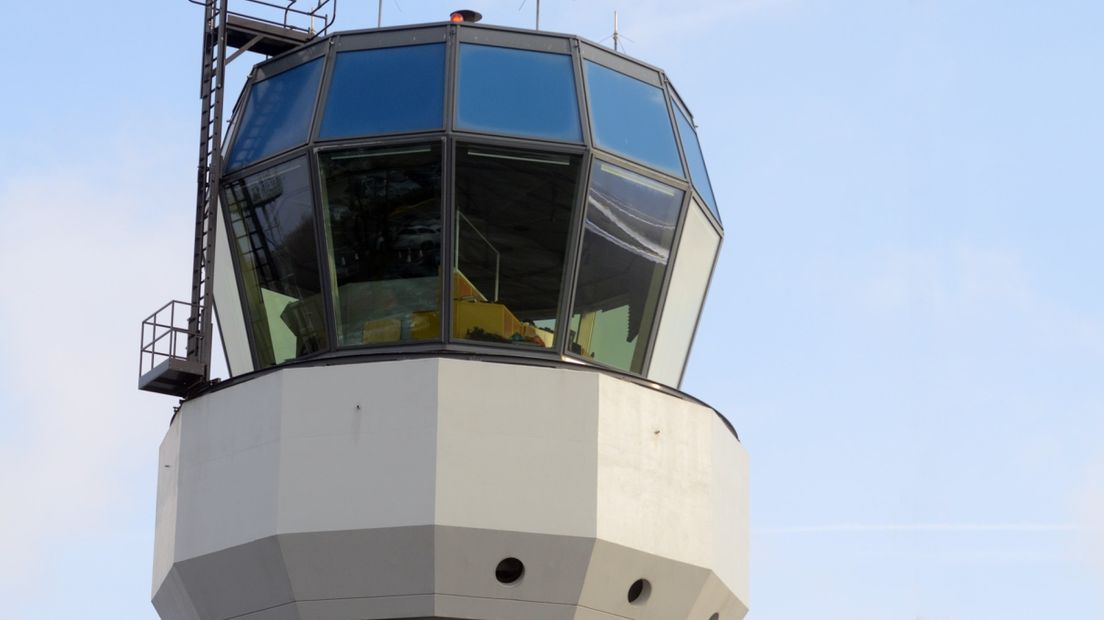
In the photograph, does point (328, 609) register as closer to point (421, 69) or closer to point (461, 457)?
point (461, 457)

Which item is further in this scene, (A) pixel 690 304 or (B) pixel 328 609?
(A) pixel 690 304

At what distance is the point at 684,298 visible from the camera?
2577 centimetres

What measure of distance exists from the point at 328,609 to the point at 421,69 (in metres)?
6.52

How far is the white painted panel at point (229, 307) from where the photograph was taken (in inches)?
993

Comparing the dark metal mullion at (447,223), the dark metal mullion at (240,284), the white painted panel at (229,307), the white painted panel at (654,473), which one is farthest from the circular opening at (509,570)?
the white painted panel at (229,307)

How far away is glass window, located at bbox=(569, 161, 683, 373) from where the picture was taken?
950 inches

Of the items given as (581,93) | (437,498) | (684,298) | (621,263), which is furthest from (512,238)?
(437,498)

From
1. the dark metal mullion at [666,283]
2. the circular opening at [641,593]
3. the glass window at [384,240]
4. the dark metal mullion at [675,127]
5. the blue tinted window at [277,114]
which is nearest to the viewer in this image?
the circular opening at [641,593]

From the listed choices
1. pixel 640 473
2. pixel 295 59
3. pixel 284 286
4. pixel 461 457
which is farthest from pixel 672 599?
pixel 295 59

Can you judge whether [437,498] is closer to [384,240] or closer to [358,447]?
[358,447]

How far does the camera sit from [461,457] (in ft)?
74.0

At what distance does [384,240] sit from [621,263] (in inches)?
113

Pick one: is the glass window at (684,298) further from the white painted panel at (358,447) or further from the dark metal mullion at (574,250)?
the white painted panel at (358,447)

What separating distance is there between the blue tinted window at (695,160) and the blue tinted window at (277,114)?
4.77 metres
